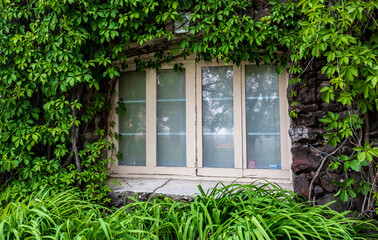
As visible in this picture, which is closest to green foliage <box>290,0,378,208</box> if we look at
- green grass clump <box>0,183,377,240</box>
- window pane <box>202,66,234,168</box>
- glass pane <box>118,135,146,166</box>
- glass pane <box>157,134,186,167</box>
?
green grass clump <box>0,183,377,240</box>

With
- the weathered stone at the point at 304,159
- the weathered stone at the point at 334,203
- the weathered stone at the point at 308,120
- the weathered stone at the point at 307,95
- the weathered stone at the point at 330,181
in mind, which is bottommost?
the weathered stone at the point at 334,203

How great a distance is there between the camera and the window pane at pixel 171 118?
8.33 feet

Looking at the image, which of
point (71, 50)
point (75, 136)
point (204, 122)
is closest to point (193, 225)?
point (204, 122)

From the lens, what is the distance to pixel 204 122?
249cm

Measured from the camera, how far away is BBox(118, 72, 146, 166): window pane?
8.57 feet

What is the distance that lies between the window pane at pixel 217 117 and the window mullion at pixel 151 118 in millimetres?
479

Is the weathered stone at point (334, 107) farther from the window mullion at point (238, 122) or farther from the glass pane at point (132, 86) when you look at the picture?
the glass pane at point (132, 86)

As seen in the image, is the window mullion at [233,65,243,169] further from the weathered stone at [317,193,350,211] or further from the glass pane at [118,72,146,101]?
the glass pane at [118,72,146,101]

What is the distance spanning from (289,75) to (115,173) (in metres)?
1.83

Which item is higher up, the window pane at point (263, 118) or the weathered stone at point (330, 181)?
the window pane at point (263, 118)

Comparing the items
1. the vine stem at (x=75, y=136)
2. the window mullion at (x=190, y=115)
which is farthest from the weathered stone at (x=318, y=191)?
the vine stem at (x=75, y=136)

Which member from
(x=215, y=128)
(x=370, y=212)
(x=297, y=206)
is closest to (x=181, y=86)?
(x=215, y=128)

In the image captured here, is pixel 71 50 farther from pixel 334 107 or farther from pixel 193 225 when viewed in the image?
pixel 334 107

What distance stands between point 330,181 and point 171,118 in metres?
1.43
